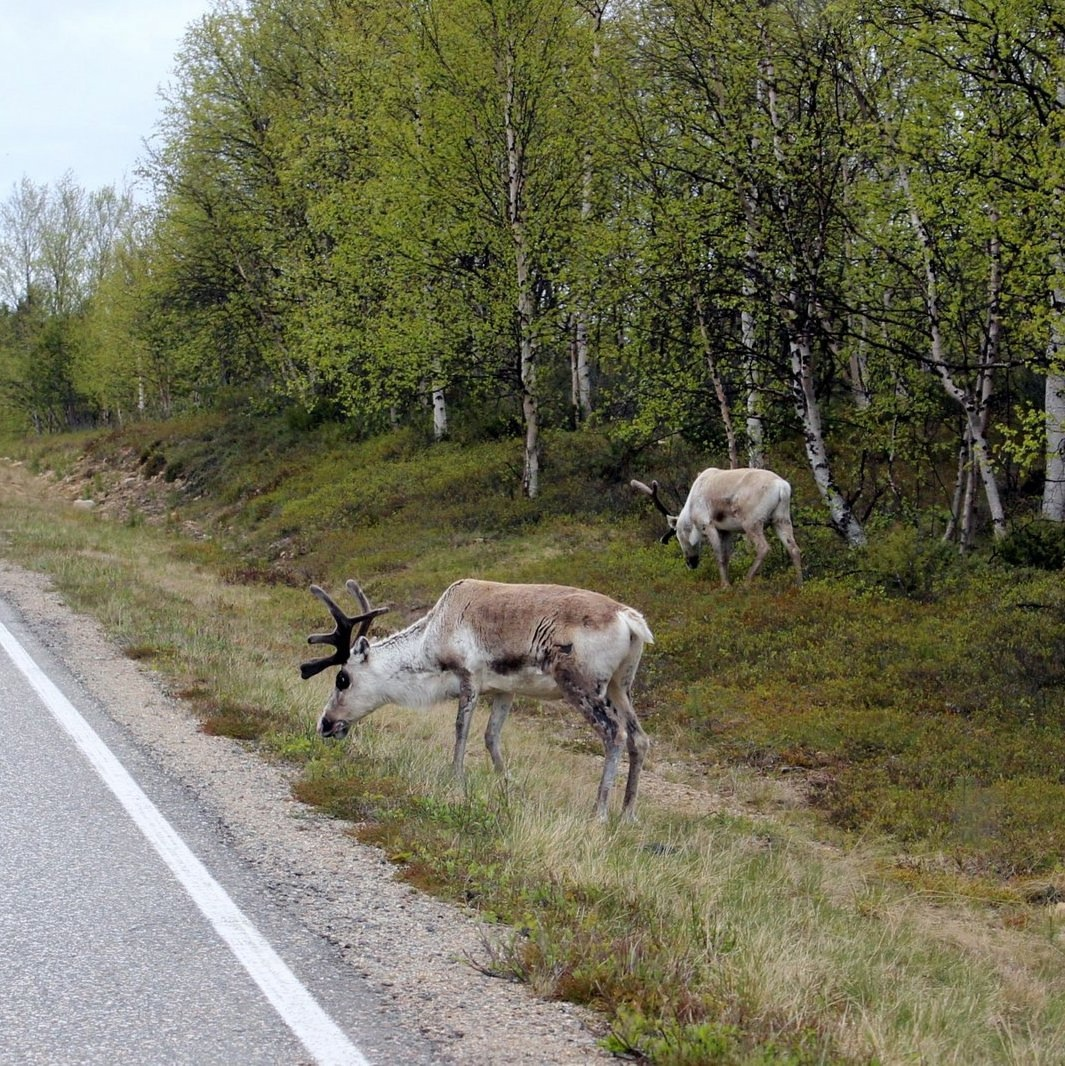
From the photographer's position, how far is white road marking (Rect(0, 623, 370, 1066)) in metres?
4.20

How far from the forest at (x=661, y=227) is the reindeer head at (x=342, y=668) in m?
7.88

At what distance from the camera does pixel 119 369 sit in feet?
173

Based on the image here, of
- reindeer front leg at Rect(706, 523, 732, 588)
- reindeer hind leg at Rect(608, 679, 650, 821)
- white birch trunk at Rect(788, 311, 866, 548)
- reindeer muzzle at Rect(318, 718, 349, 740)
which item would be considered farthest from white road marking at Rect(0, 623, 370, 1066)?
white birch trunk at Rect(788, 311, 866, 548)

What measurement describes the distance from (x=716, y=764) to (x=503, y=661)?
3.48 m

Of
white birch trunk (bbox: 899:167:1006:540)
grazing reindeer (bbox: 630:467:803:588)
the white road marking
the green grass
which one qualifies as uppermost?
white birch trunk (bbox: 899:167:1006:540)

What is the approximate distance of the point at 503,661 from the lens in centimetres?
912

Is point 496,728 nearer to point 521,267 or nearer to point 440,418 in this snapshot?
point 521,267

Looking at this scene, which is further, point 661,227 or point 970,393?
point 661,227

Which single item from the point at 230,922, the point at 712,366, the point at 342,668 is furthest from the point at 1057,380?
the point at 230,922

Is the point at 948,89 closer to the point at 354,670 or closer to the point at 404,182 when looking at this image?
the point at 354,670

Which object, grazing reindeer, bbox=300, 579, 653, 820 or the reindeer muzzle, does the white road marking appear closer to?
the reindeer muzzle

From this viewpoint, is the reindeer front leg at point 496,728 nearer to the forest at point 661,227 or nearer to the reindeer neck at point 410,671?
the reindeer neck at point 410,671

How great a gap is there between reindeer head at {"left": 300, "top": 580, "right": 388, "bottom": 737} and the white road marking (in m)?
1.78

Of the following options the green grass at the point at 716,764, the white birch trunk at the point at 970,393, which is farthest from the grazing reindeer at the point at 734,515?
the white birch trunk at the point at 970,393
